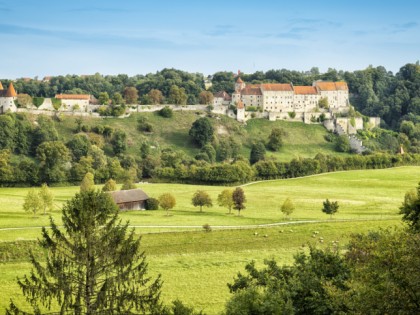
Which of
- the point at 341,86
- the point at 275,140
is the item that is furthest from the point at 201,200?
the point at 341,86

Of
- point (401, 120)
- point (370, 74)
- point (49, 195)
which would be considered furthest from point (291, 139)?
point (49, 195)

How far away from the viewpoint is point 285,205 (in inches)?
2237

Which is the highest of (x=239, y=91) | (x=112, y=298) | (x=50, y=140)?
(x=239, y=91)

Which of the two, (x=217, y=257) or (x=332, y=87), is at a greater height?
(x=332, y=87)

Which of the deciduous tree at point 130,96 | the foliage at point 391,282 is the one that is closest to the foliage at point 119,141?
the deciduous tree at point 130,96

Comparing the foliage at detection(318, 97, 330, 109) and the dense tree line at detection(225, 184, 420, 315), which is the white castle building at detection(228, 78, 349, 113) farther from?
the dense tree line at detection(225, 184, 420, 315)

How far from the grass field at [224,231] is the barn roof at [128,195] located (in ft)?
7.33

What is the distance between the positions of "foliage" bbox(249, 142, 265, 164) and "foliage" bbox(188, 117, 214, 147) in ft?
31.0

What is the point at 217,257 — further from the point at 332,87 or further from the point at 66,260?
the point at 332,87

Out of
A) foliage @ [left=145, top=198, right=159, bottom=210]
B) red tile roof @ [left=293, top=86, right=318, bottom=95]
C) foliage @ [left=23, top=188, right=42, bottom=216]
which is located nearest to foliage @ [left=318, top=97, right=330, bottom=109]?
red tile roof @ [left=293, top=86, right=318, bottom=95]

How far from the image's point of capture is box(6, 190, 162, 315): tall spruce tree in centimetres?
1973

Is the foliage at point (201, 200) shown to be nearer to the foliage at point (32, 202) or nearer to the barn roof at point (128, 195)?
the barn roof at point (128, 195)

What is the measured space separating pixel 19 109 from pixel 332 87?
234 feet

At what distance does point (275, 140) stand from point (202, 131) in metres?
13.6
